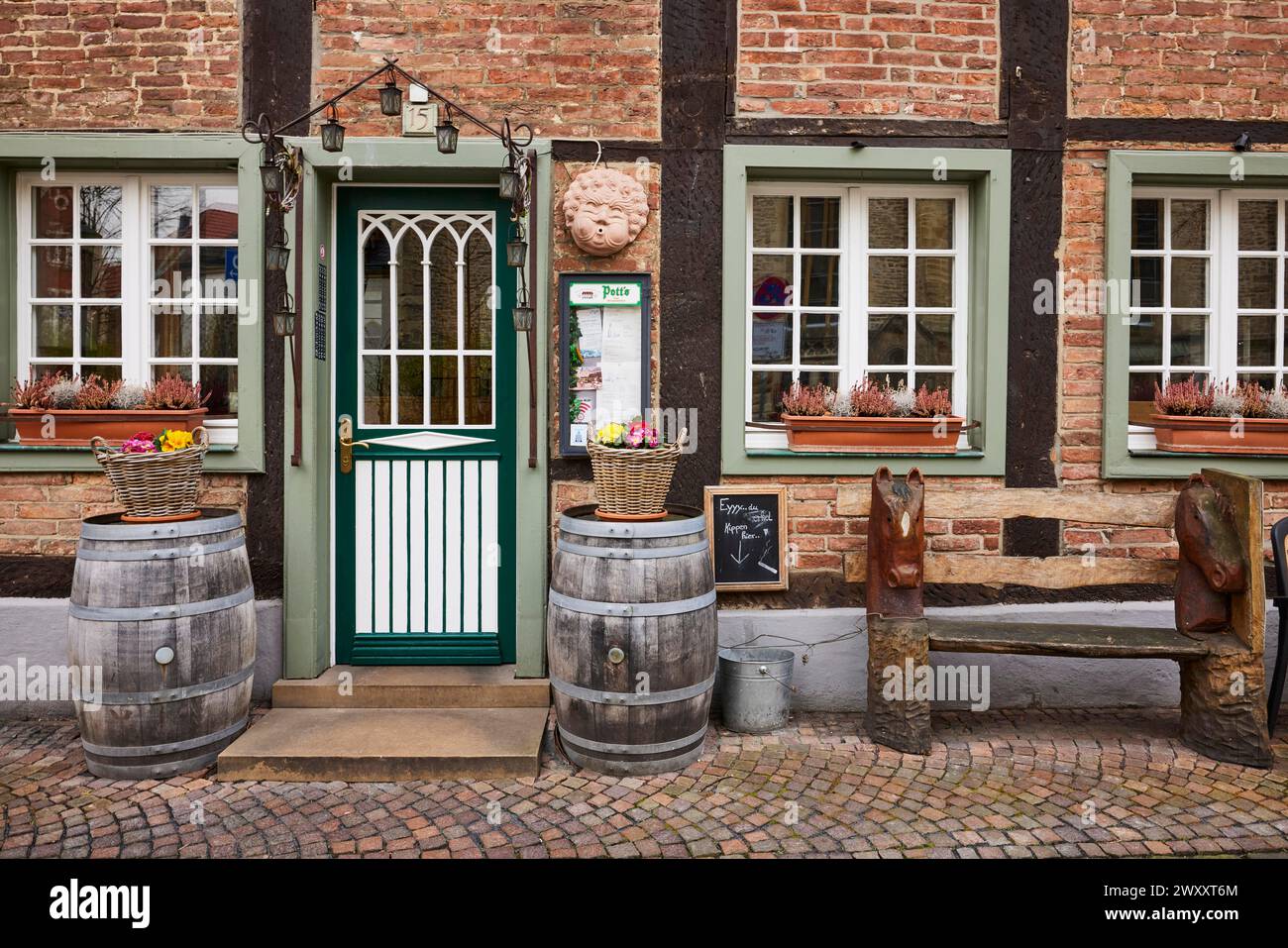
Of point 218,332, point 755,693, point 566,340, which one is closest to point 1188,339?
point 755,693

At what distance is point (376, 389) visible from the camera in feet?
15.4

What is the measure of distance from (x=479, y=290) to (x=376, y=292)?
1.78ft

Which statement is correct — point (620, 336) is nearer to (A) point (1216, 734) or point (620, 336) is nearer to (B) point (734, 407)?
(B) point (734, 407)

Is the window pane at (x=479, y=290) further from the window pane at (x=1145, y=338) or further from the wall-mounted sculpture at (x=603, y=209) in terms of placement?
the window pane at (x=1145, y=338)

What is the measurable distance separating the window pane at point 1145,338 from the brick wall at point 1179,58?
1042 millimetres

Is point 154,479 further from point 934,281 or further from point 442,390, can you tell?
point 934,281

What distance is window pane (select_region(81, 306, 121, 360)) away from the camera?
4.66 meters

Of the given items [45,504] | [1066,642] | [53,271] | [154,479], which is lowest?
[1066,642]

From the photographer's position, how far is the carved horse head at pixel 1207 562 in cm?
400

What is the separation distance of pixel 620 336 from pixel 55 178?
10.0ft

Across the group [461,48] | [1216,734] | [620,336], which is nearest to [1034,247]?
[620,336]

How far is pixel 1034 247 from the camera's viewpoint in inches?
181
